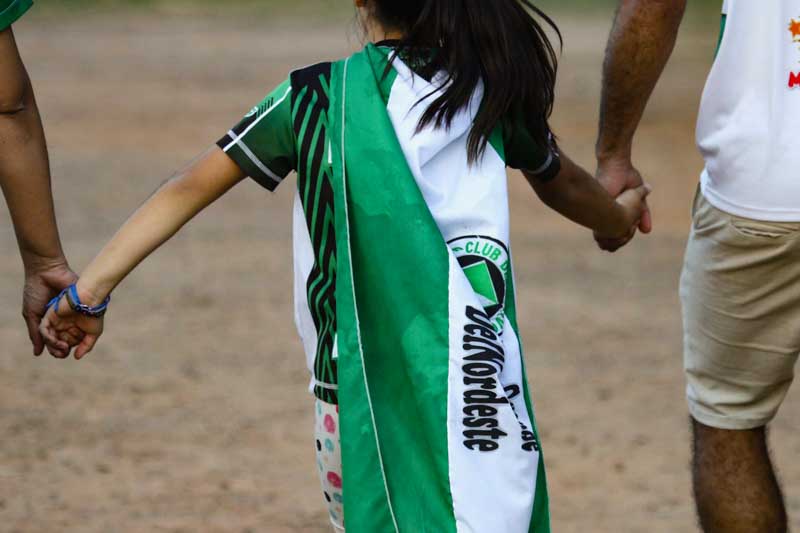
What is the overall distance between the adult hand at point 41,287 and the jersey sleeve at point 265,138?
1.00 meters

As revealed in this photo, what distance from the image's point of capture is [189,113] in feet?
48.2

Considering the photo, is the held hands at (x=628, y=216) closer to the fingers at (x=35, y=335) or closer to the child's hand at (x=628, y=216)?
the child's hand at (x=628, y=216)

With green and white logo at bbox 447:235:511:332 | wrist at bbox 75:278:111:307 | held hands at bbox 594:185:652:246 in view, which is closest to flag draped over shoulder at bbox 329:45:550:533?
green and white logo at bbox 447:235:511:332

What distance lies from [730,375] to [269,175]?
1336 mm

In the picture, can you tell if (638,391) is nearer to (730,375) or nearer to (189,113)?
(730,375)

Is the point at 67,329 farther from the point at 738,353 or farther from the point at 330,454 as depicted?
→ the point at 738,353

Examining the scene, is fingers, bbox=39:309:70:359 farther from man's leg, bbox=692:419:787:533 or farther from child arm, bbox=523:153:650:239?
man's leg, bbox=692:419:787:533

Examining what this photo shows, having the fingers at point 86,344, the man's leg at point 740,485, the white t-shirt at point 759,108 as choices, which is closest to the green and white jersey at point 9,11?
the fingers at point 86,344

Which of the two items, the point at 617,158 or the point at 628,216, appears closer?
the point at 628,216

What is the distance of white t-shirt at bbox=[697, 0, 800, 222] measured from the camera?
9.92 ft

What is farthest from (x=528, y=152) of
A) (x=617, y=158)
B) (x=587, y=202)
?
(x=617, y=158)

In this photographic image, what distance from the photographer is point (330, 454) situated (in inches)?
114

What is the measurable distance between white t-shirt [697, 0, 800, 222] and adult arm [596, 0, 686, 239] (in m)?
0.38

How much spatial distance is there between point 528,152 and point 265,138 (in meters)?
0.59
